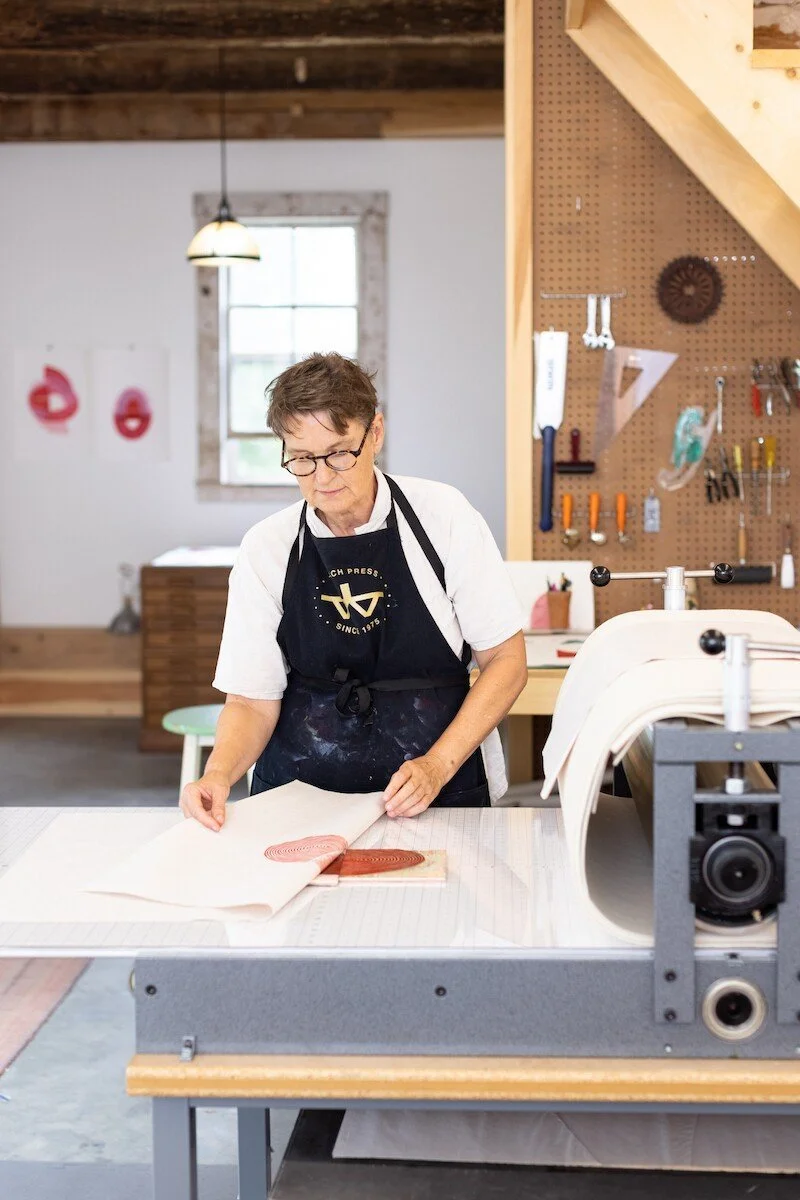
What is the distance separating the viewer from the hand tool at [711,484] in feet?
14.2

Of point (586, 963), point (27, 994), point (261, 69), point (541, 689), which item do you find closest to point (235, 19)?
Answer: point (261, 69)

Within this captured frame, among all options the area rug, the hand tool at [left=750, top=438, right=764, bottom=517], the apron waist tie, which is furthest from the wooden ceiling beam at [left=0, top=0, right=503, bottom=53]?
the apron waist tie

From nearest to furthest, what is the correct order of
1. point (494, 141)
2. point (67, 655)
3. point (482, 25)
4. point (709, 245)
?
point (709, 245), point (482, 25), point (494, 141), point (67, 655)

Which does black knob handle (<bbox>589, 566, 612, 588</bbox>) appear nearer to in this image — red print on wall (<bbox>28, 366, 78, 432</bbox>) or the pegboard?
the pegboard

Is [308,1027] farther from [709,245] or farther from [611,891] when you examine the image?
[709,245]

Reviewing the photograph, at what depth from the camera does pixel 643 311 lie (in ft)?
14.1

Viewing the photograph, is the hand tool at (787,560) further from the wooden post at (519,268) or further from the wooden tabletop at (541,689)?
the wooden tabletop at (541,689)

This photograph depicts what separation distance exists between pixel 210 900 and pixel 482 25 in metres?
6.68

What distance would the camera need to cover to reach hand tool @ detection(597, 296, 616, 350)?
4293 mm

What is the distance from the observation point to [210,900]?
163 cm

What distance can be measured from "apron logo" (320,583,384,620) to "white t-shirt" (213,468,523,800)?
0.08 m

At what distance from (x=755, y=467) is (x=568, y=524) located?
624 mm

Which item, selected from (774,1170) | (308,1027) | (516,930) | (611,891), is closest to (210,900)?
(308,1027)

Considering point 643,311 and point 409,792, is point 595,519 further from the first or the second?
point 409,792
